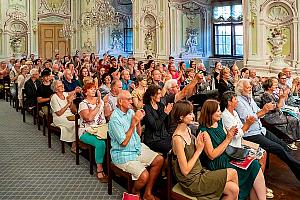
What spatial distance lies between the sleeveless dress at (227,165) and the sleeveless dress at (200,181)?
0.66ft

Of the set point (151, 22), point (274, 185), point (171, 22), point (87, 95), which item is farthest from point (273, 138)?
point (151, 22)

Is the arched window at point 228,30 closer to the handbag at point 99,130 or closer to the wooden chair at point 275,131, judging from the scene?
the wooden chair at point 275,131

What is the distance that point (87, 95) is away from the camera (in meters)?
5.55

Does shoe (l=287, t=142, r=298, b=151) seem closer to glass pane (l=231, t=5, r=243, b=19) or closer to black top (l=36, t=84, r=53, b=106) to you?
black top (l=36, t=84, r=53, b=106)

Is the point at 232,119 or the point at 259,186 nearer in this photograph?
the point at 259,186

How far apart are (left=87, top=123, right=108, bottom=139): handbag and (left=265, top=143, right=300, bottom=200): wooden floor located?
1910mm

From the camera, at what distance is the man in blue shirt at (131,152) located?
167 inches

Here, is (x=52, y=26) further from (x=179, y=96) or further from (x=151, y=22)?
(x=179, y=96)

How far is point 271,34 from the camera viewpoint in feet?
32.9

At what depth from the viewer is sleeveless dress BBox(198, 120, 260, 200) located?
12.6 feet

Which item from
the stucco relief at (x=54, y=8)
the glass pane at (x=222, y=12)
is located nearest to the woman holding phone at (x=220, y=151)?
the glass pane at (x=222, y=12)

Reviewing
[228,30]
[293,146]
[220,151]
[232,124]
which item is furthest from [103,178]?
[228,30]

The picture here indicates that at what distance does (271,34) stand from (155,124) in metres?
6.19

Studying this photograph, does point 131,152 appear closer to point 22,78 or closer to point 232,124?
point 232,124
